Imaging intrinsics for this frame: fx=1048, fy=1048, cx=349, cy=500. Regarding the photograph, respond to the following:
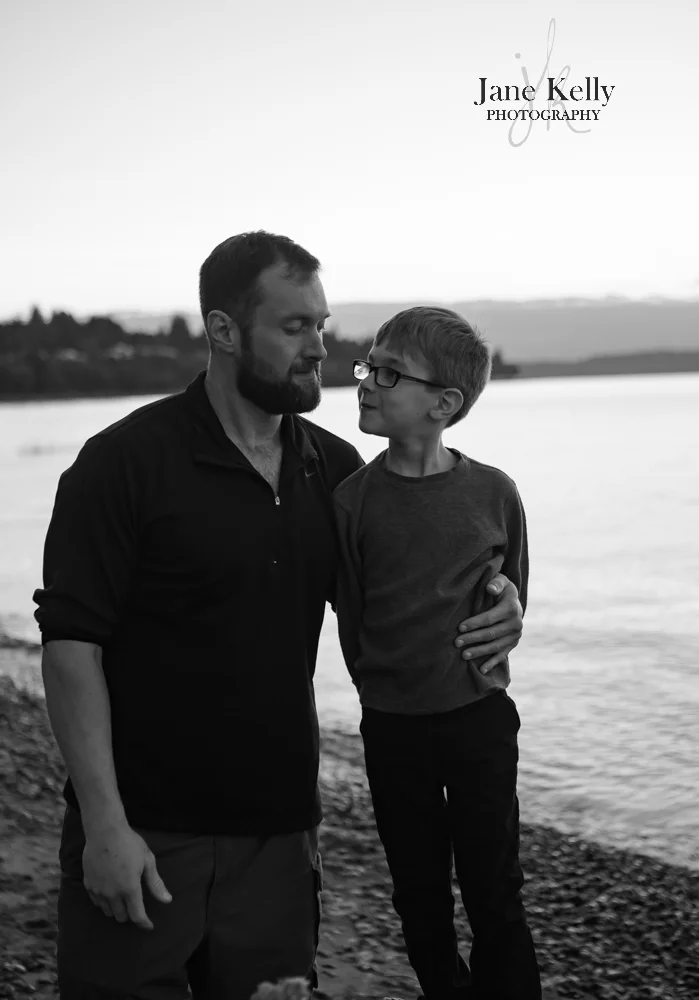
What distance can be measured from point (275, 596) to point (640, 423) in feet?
251

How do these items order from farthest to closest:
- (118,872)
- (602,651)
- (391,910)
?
(602,651), (391,910), (118,872)

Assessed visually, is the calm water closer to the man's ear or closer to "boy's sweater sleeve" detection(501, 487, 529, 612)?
"boy's sweater sleeve" detection(501, 487, 529, 612)

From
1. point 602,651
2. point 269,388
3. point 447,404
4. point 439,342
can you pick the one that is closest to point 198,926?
point 269,388

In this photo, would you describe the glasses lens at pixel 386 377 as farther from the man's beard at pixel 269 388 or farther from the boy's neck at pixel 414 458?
the man's beard at pixel 269 388

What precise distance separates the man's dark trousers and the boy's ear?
1196mm

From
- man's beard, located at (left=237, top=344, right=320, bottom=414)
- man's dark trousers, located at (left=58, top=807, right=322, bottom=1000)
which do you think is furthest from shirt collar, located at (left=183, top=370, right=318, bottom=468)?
man's dark trousers, located at (left=58, top=807, right=322, bottom=1000)

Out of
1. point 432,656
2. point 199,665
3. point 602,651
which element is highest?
point 199,665

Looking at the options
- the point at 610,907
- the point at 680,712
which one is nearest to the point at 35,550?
the point at 680,712

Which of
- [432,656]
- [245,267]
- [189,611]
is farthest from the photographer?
[432,656]

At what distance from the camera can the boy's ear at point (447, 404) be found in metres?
2.96

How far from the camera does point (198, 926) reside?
247 centimetres

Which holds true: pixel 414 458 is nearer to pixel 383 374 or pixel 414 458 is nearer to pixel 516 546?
pixel 383 374

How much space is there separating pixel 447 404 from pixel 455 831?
1.20m

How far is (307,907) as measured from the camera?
2.64 meters
